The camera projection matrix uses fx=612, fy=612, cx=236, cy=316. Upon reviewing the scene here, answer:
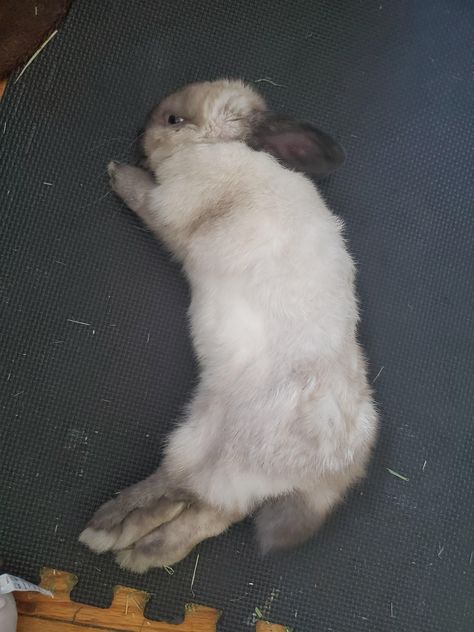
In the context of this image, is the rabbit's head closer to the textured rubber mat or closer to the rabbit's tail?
the textured rubber mat

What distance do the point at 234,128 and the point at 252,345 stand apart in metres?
0.66

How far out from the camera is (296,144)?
1.71 m

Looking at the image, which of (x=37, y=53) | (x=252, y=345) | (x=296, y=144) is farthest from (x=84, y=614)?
(x=37, y=53)

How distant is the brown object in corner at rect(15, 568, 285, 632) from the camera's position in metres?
1.70

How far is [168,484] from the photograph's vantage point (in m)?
1.63

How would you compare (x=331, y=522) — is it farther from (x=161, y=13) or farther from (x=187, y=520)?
(x=161, y=13)

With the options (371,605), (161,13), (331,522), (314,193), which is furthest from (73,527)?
(161,13)

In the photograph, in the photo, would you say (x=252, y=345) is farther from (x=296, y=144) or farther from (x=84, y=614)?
(x=84, y=614)

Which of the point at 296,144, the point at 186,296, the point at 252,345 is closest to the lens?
the point at 252,345

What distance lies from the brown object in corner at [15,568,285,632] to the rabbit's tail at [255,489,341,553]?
0.33 m

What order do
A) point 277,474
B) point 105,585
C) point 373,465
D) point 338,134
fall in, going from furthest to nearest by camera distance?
point 338,134, point 373,465, point 105,585, point 277,474

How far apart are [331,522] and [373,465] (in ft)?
0.71

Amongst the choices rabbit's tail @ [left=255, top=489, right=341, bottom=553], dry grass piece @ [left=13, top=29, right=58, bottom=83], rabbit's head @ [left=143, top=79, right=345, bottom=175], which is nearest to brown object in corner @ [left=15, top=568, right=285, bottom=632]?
rabbit's tail @ [left=255, top=489, right=341, bottom=553]

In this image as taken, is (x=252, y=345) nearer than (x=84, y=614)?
Yes
